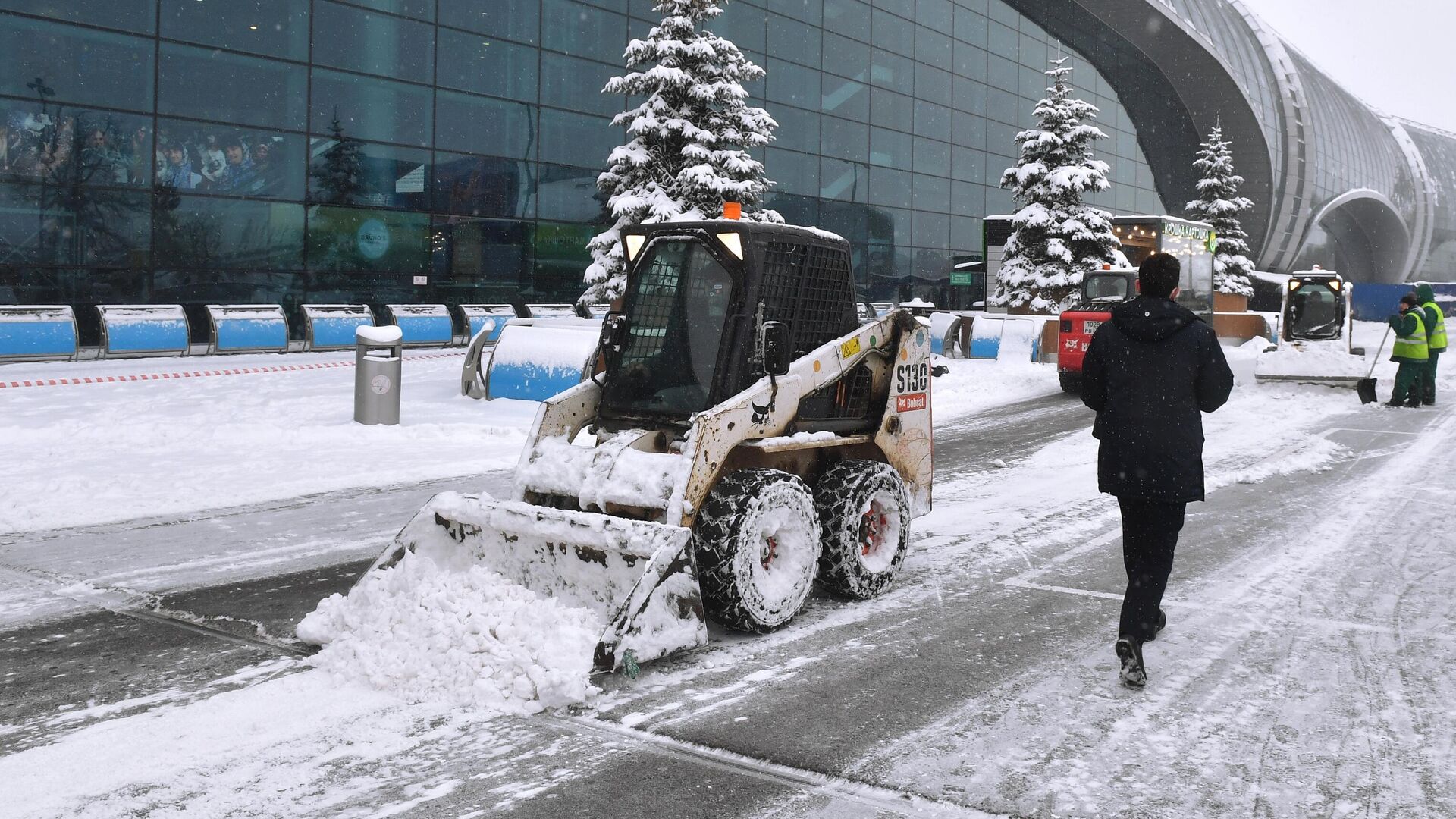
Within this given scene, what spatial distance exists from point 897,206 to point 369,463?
30448 mm

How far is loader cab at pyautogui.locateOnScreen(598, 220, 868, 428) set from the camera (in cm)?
609

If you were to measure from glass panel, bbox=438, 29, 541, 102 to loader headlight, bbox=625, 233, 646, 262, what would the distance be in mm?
21399

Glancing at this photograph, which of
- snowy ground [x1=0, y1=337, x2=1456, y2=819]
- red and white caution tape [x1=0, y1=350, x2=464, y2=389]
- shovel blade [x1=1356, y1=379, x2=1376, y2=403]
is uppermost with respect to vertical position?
shovel blade [x1=1356, y1=379, x2=1376, y2=403]

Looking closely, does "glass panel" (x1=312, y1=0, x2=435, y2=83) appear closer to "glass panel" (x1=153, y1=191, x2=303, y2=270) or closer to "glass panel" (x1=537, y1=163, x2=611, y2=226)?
"glass panel" (x1=153, y1=191, x2=303, y2=270)

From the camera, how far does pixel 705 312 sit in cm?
627

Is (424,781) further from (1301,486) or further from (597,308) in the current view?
(597,308)

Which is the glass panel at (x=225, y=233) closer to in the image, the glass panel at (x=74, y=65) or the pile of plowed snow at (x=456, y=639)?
the glass panel at (x=74, y=65)

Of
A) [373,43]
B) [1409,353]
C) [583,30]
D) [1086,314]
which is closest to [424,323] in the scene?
[373,43]

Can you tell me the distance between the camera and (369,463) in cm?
1109

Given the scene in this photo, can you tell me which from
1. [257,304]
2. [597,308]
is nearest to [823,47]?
[597,308]

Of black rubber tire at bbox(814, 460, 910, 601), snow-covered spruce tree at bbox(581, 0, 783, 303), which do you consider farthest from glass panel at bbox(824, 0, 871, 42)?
black rubber tire at bbox(814, 460, 910, 601)

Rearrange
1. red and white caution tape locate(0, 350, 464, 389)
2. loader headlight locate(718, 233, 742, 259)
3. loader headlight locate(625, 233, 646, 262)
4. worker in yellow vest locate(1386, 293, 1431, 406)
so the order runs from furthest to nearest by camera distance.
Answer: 1. worker in yellow vest locate(1386, 293, 1431, 406)
2. red and white caution tape locate(0, 350, 464, 389)
3. loader headlight locate(625, 233, 646, 262)
4. loader headlight locate(718, 233, 742, 259)

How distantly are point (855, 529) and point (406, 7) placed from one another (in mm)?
22968

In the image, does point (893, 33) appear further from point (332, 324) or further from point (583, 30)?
point (332, 324)
